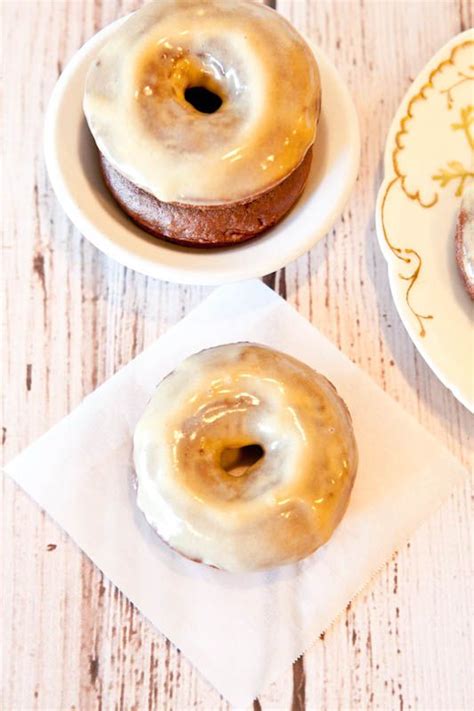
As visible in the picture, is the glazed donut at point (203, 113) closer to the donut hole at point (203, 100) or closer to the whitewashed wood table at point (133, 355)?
the donut hole at point (203, 100)

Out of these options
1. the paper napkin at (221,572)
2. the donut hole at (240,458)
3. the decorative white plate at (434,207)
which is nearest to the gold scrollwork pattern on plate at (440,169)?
the decorative white plate at (434,207)

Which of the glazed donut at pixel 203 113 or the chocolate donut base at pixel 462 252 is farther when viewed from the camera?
the chocolate donut base at pixel 462 252

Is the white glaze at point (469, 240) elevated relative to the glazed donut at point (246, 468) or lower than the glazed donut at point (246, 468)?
elevated

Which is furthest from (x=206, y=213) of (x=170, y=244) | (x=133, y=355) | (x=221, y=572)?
(x=221, y=572)

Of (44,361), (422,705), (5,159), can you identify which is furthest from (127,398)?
(422,705)

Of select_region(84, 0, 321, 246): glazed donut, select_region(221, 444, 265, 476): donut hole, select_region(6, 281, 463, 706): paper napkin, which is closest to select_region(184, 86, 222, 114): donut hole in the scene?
select_region(84, 0, 321, 246): glazed donut

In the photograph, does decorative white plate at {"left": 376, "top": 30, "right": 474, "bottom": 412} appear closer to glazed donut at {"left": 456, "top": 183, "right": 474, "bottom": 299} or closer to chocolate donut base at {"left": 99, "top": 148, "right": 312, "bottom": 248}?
glazed donut at {"left": 456, "top": 183, "right": 474, "bottom": 299}

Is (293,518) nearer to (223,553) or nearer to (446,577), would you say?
(223,553)
